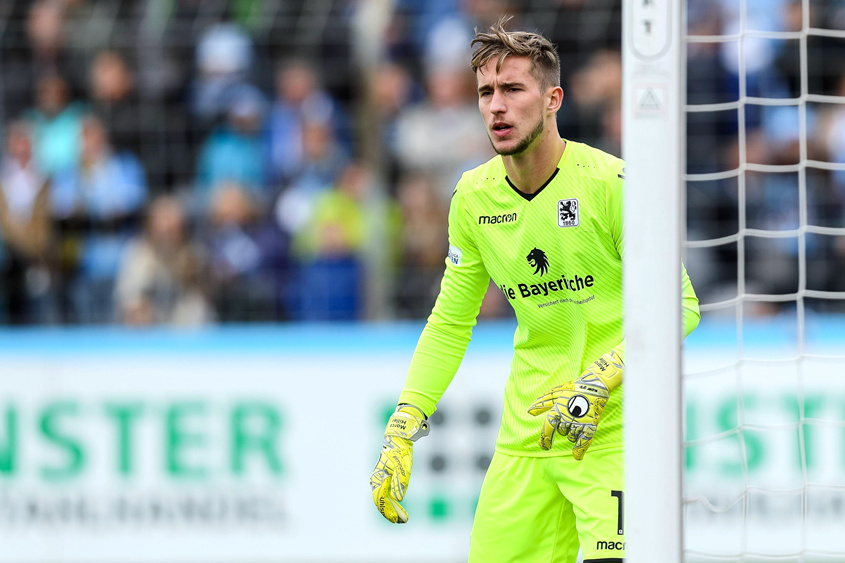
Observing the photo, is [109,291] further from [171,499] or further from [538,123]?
[538,123]

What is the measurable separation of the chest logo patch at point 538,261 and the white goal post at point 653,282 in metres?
0.83

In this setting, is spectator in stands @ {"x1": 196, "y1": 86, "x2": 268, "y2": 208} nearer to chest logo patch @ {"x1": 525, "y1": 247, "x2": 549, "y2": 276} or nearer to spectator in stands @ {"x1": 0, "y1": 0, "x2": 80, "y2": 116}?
spectator in stands @ {"x1": 0, "y1": 0, "x2": 80, "y2": 116}

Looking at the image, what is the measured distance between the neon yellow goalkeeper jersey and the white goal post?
60 centimetres

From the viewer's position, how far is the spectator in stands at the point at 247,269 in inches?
336

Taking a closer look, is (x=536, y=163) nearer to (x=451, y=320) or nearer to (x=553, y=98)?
(x=553, y=98)

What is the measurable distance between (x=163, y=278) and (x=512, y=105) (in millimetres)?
5084

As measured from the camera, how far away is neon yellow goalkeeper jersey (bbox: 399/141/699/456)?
13.8ft

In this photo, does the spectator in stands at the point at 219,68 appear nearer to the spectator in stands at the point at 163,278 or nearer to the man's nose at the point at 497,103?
the spectator in stands at the point at 163,278

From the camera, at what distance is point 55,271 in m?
8.60

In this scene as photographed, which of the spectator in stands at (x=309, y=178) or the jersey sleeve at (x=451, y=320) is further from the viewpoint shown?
the spectator in stands at (x=309, y=178)

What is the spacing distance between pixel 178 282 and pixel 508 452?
15.3 feet

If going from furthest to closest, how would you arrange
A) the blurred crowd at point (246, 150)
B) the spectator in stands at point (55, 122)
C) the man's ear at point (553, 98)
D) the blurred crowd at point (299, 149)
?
the spectator in stands at point (55, 122)
the blurred crowd at point (246, 150)
the blurred crowd at point (299, 149)
the man's ear at point (553, 98)

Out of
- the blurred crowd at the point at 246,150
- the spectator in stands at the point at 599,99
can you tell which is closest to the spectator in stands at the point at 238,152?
the blurred crowd at the point at 246,150

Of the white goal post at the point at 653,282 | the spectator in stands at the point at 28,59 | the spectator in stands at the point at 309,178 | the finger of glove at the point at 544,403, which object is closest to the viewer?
the white goal post at the point at 653,282
